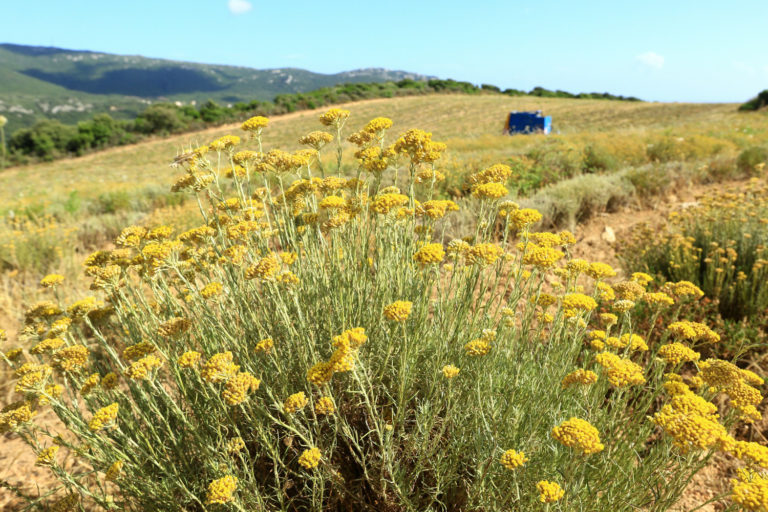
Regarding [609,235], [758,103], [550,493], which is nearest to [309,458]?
[550,493]

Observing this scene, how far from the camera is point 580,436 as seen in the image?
1.32 m

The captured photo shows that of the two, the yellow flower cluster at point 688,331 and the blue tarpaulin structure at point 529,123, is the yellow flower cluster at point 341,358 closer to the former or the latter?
the yellow flower cluster at point 688,331

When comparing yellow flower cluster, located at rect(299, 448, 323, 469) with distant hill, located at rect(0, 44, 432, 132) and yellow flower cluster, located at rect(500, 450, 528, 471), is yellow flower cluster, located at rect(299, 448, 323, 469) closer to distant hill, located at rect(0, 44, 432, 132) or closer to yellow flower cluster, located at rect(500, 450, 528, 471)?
yellow flower cluster, located at rect(500, 450, 528, 471)

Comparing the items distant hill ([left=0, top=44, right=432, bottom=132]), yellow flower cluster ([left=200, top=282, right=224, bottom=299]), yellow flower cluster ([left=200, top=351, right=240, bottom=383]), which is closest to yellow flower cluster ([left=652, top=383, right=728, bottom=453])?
yellow flower cluster ([left=200, top=351, right=240, bottom=383])

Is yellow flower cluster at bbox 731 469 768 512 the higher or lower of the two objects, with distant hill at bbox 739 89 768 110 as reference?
lower

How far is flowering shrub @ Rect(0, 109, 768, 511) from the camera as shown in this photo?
5.44 feet

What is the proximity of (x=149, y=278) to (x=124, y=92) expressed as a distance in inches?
9084

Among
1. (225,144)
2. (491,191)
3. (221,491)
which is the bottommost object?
(221,491)

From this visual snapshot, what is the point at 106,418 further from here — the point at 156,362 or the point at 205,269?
the point at 205,269

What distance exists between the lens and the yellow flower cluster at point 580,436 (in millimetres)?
1294

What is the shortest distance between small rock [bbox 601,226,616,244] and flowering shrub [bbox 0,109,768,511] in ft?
13.0

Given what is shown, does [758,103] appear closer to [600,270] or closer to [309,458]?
[600,270]

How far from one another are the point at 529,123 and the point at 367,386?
25.5 meters

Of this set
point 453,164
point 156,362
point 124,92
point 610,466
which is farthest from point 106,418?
point 124,92
